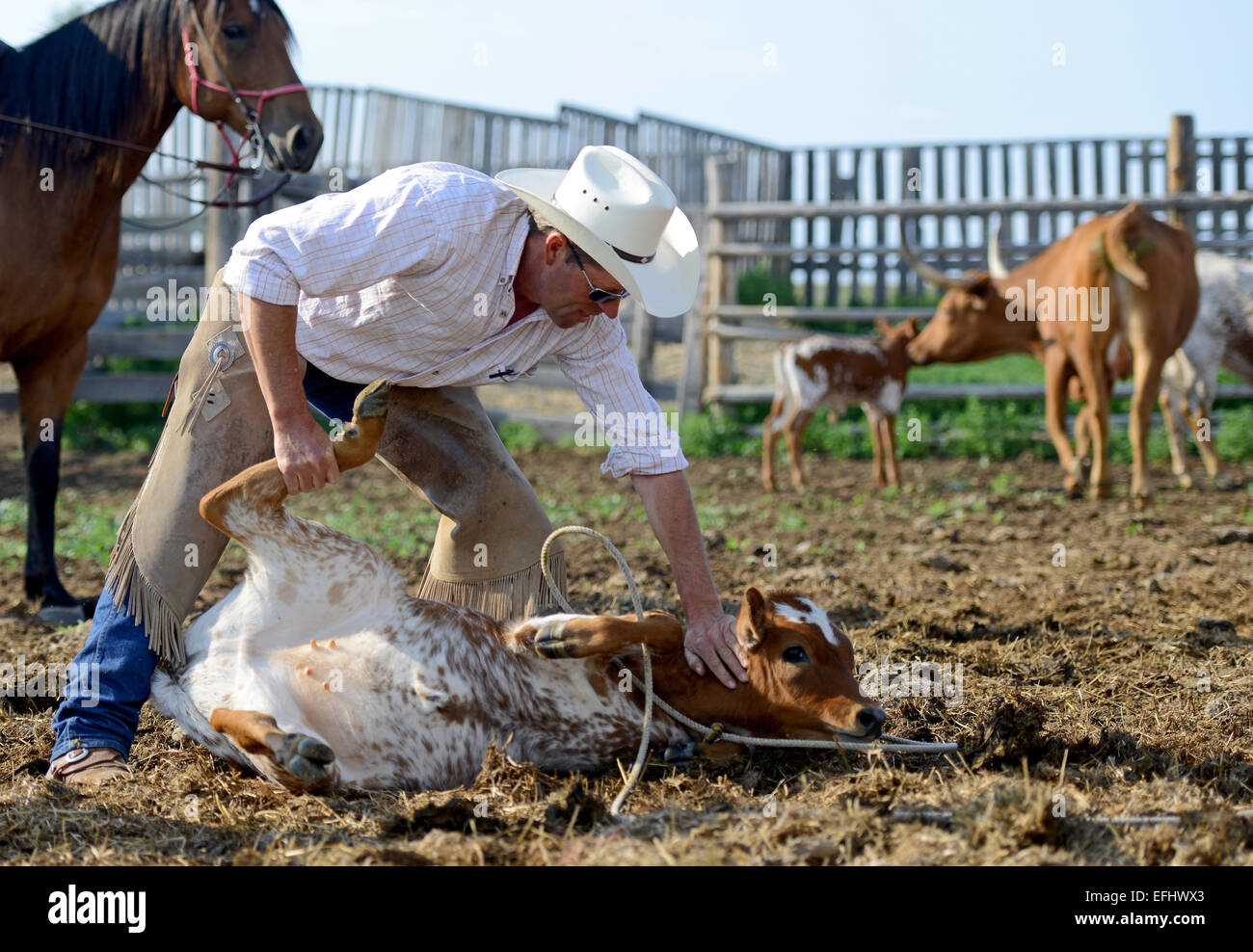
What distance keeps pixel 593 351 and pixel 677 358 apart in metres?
12.7

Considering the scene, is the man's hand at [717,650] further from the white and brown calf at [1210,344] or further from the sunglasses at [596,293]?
the white and brown calf at [1210,344]

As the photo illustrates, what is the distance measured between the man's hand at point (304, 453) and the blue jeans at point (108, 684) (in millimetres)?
689

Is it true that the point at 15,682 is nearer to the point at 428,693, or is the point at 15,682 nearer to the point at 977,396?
the point at 428,693

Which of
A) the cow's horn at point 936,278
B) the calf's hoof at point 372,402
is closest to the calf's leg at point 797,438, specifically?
the cow's horn at point 936,278

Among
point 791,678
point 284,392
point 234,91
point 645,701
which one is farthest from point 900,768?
point 234,91

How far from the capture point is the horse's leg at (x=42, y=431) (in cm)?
559

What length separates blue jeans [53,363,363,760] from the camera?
3.38 m

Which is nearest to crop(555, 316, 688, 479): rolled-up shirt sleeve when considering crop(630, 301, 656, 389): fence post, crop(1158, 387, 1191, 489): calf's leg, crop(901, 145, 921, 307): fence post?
crop(1158, 387, 1191, 489): calf's leg

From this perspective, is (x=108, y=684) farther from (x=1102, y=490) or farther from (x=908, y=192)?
(x=908, y=192)

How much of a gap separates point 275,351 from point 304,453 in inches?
10.8

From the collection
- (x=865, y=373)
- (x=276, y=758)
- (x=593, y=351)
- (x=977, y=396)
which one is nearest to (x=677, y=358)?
(x=977, y=396)

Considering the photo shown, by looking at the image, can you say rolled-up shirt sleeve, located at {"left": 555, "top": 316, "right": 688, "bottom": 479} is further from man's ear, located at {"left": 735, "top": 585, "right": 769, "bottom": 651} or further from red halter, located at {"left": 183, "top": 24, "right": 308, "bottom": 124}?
red halter, located at {"left": 183, "top": 24, "right": 308, "bottom": 124}

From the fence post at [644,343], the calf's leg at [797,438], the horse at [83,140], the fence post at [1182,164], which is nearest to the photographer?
the horse at [83,140]
